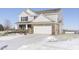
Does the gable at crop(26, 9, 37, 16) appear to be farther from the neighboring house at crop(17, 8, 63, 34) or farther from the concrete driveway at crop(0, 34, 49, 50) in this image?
the concrete driveway at crop(0, 34, 49, 50)

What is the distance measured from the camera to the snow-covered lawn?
68.5 inches

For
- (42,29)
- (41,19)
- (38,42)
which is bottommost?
(38,42)

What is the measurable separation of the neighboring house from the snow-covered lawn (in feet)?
0.20

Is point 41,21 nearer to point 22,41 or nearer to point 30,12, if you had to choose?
point 30,12

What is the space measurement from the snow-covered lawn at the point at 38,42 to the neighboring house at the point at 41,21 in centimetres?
6

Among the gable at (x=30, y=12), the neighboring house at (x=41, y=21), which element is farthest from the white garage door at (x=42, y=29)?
the gable at (x=30, y=12)

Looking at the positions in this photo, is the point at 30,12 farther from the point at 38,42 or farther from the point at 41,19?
the point at 38,42

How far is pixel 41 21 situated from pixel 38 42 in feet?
0.70

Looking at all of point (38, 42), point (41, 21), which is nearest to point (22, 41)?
point (38, 42)

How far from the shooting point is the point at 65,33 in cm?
182

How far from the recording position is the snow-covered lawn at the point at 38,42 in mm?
1740

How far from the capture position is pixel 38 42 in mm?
1768

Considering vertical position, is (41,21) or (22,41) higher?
(41,21)
